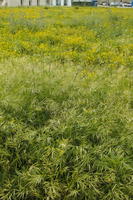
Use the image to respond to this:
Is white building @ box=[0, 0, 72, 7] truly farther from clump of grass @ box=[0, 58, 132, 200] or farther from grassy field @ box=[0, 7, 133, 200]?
clump of grass @ box=[0, 58, 132, 200]

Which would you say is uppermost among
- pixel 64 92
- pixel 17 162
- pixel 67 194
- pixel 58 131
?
pixel 64 92

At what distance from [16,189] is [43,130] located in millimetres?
752

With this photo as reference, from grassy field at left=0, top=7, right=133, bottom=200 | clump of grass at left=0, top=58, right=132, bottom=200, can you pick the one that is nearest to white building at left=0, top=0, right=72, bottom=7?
grassy field at left=0, top=7, right=133, bottom=200

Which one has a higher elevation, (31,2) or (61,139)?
(31,2)

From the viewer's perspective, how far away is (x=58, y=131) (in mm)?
3439

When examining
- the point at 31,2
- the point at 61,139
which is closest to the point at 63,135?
the point at 61,139

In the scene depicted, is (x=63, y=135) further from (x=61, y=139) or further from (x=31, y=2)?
(x=31, y=2)

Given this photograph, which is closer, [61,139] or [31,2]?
[61,139]

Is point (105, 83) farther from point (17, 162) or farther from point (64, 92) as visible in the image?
point (17, 162)

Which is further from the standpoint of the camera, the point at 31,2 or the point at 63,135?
the point at 31,2

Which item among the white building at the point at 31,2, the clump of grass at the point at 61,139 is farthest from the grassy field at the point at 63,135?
the white building at the point at 31,2

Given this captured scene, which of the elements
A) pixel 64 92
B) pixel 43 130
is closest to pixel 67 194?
pixel 43 130

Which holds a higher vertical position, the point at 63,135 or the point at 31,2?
the point at 31,2

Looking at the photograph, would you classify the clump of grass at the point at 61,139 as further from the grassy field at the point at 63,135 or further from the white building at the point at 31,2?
the white building at the point at 31,2
